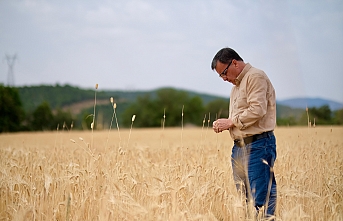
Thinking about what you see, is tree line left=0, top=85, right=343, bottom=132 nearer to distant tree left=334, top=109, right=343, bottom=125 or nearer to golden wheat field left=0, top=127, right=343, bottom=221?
distant tree left=334, top=109, right=343, bottom=125

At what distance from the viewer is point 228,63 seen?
4.03 meters

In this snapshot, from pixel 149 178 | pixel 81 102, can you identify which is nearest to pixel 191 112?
pixel 81 102

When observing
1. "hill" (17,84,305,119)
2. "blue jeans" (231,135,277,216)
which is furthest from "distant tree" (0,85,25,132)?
"blue jeans" (231,135,277,216)

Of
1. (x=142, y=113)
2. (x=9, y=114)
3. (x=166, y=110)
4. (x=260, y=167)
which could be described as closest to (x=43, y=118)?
(x=9, y=114)

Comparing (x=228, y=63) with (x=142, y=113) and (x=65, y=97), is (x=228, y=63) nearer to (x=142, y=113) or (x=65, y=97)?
(x=142, y=113)

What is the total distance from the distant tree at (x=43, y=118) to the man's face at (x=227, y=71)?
214 ft

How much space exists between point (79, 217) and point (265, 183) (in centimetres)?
189

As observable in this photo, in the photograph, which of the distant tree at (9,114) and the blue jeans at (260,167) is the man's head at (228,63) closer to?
the blue jeans at (260,167)

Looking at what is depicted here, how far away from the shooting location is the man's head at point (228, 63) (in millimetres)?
4020

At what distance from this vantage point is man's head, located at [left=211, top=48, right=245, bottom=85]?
4020 millimetres

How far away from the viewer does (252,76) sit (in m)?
3.91

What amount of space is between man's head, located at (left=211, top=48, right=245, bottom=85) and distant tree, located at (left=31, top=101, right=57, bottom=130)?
65284mm

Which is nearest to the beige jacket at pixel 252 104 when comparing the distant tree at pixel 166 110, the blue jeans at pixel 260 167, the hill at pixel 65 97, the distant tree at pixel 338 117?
the blue jeans at pixel 260 167

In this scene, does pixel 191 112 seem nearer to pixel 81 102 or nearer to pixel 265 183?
pixel 81 102
